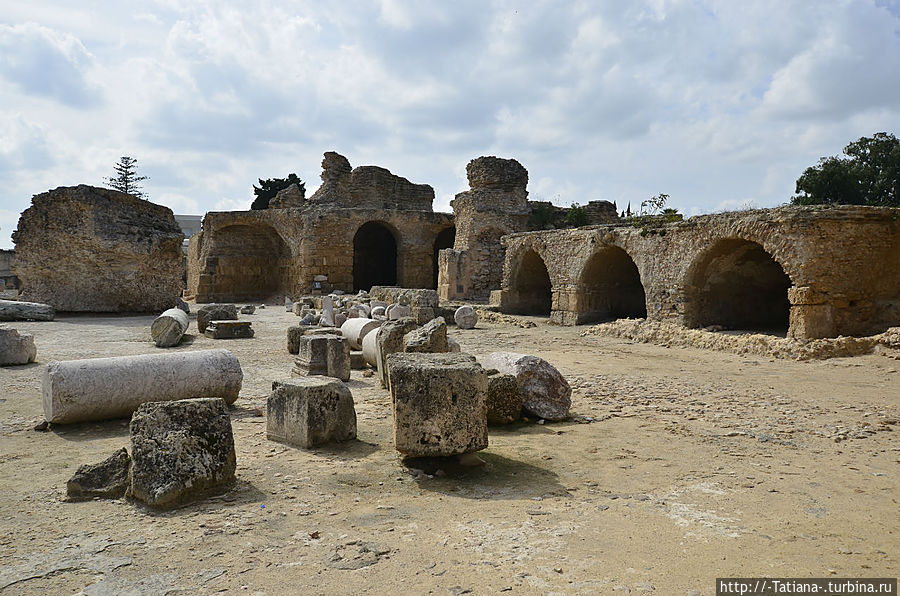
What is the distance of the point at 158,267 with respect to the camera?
15797 mm

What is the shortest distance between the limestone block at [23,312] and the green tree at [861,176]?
3066 cm

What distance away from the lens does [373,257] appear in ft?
91.9

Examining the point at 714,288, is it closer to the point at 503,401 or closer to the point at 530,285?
the point at 530,285

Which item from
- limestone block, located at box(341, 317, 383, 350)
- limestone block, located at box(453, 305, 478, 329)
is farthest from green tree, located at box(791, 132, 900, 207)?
limestone block, located at box(341, 317, 383, 350)

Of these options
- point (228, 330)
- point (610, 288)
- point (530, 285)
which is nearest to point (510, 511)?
point (228, 330)

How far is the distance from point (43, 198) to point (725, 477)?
1731 cm

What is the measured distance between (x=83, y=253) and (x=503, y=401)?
1393 cm

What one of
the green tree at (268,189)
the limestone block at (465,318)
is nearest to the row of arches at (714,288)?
the limestone block at (465,318)

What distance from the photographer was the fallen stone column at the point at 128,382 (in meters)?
4.94

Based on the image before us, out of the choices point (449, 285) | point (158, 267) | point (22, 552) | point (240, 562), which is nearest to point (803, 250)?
point (240, 562)

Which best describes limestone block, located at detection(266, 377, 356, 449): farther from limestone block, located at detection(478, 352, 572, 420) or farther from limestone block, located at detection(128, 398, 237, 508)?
limestone block, located at detection(478, 352, 572, 420)

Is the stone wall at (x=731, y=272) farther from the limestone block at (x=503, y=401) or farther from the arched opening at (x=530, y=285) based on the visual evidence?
the limestone block at (x=503, y=401)

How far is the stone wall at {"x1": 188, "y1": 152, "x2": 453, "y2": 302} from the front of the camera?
22.3m

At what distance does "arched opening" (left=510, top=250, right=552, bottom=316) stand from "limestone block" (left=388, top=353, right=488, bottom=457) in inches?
530
